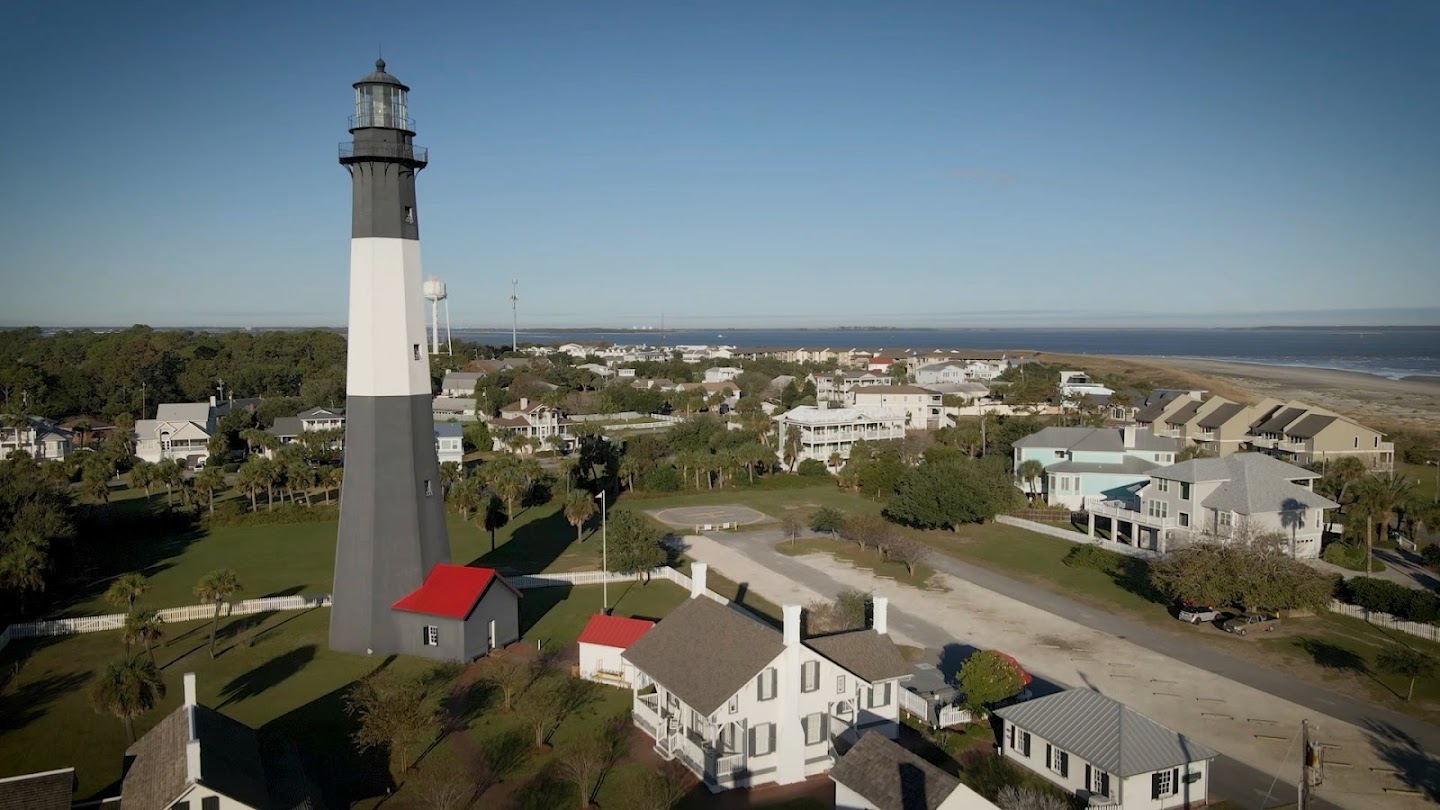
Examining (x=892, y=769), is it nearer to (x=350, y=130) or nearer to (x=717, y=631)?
(x=717, y=631)

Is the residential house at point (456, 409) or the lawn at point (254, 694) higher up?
the residential house at point (456, 409)

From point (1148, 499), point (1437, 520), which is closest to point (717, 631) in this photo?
point (1148, 499)

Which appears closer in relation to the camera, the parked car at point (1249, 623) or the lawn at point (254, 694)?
the lawn at point (254, 694)

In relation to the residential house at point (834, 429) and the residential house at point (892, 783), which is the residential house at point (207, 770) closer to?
the residential house at point (892, 783)

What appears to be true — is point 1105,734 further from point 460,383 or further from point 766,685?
point 460,383

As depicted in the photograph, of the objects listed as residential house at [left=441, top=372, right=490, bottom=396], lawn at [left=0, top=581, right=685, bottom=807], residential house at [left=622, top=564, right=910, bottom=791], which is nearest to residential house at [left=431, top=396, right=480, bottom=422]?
residential house at [left=441, top=372, right=490, bottom=396]

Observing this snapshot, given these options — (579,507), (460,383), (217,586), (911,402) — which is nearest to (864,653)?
(217,586)

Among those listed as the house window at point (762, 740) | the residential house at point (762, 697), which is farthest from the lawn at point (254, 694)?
the house window at point (762, 740)
